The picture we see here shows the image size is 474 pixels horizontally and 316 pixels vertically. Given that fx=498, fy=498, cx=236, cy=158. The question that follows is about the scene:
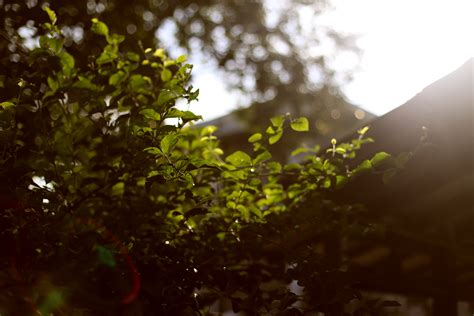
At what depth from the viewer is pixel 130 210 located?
2891mm

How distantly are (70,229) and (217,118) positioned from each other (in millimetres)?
18063

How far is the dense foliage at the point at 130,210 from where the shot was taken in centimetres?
189

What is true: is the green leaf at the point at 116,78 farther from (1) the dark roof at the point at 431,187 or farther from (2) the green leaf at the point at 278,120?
(1) the dark roof at the point at 431,187

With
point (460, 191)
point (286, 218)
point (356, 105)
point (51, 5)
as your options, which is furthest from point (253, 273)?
point (356, 105)

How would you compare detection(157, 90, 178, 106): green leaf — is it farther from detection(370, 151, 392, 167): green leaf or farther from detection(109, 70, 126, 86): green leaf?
detection(370, 151, 392, 167): green leaf

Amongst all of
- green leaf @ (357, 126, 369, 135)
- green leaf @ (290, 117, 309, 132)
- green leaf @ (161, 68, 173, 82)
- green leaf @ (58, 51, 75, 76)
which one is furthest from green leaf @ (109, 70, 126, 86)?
green leaf @ (357, 126, 369, 135)

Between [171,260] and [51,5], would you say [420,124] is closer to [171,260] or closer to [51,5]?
[171,260]

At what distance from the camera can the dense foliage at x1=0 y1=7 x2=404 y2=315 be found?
74.5 inches

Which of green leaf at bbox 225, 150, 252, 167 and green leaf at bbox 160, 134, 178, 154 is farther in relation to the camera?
green leaf at bbox 225, 150, 252, 167

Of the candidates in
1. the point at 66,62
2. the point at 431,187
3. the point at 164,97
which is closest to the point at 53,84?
the point at 66,62

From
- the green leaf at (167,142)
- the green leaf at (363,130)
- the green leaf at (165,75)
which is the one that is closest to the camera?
the green leaf at (167,142)

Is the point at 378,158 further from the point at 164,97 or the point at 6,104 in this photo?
the point at 6,104

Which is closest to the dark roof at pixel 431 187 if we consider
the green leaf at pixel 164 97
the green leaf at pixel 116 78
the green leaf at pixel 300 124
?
the green leaf at pixel 300 124

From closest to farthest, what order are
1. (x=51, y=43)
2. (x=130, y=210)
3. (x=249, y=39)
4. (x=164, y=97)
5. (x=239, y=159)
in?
(x=164, y=97) → (x=51, y=43) → (x=239, y=159) → (x=130, y=210) → (x=249, y=39)
